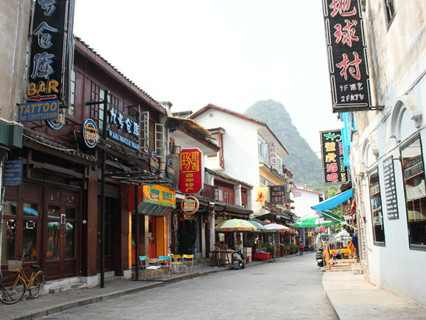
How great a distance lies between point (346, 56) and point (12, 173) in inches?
341

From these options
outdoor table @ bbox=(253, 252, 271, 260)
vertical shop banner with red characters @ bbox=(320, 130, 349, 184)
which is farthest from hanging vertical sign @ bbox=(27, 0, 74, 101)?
outdoor table @ bbox=(253, 252, 271, 260)

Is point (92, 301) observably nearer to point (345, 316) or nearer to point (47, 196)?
point (47, 196)

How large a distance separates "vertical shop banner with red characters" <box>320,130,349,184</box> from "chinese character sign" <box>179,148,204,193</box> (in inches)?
296

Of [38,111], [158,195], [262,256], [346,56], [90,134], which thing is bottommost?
[262,256]

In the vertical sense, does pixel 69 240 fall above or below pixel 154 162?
below

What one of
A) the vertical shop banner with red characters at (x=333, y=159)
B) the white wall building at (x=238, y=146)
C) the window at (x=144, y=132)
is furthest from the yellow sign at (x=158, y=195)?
the white wall building at (x=238, y=146)

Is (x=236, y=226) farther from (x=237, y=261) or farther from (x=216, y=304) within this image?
(x=216, y=304)

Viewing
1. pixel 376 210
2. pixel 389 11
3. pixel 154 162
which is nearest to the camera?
pixel 389 11

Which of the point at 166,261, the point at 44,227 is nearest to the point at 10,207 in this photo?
the point at 44,227

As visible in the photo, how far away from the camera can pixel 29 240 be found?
11266 mm

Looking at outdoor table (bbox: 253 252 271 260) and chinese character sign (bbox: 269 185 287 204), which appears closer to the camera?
outdoor table (bbox: 253 252 271 260)

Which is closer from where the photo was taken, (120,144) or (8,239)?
(8,239)

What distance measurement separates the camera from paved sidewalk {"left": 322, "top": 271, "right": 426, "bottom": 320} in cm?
691

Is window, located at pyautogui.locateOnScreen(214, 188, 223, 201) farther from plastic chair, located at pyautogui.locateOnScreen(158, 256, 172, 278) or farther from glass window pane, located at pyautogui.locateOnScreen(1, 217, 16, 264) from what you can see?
glass window pane, located at pyautogui.locateOnScreen(1, 217, 16, 264)
